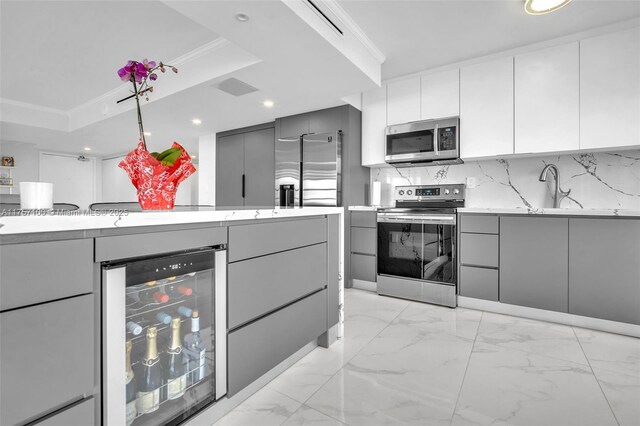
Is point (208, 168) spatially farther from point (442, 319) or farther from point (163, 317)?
point (163, 317)

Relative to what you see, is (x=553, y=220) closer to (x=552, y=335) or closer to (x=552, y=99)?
(x=552, y=335)

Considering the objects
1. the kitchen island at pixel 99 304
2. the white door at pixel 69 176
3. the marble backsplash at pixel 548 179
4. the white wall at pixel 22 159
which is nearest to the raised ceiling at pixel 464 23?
the marble backsplash at pixel 548 179

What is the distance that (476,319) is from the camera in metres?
2.75

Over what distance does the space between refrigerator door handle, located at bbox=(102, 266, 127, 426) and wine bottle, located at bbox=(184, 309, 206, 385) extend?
32 centimetres

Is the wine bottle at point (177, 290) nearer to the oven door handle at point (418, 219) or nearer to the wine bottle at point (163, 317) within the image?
the wine bottle at point (163, 317)

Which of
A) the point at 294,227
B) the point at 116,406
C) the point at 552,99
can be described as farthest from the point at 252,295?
the point at 552,99

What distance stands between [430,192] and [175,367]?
3190mm

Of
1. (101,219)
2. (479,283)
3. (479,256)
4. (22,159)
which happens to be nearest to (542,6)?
(479,256)

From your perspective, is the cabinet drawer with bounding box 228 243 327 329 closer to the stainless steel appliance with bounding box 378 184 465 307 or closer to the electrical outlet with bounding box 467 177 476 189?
the stainless steel appliance with bounding box 378 184 465 307

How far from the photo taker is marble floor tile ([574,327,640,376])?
192 cm

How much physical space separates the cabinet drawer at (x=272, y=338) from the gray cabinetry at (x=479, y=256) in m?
1.68

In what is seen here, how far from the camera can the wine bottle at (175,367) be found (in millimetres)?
1236

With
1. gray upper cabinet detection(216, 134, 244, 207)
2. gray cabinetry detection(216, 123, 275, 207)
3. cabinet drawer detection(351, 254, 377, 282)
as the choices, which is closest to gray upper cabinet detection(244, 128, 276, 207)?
gray cabinetry detection(216, 123, 275, 207)

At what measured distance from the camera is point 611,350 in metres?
2.14
